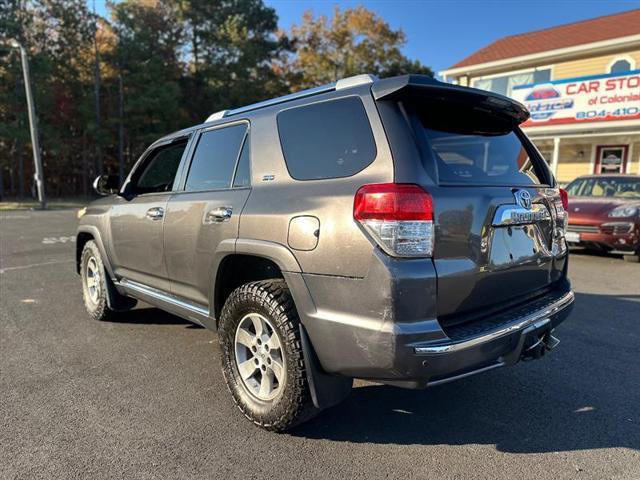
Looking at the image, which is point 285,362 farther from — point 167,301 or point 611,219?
point 611,219

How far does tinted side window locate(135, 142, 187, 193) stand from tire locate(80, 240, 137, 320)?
0.89m

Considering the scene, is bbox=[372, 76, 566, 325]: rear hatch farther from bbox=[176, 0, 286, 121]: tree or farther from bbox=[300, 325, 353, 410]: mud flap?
bbox=[176, 0, 286, 121]: tree

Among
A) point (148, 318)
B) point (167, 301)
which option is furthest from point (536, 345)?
point (148, 318)

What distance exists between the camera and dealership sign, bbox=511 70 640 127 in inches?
591

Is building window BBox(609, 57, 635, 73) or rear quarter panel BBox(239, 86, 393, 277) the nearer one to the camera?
rear quarter panel BBox(239, 86, 393, 277)

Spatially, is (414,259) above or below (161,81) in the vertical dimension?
below

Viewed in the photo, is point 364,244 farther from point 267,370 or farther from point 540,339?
point 540,339

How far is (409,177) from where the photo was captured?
2246 millimetres

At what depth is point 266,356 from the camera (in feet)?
9.18

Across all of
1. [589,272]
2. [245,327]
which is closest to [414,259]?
[245,327]

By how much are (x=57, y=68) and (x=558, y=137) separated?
88.6 feet

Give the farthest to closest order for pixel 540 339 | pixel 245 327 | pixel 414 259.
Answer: pixel 245 327 → pixel 540 339 → pixel 414 259

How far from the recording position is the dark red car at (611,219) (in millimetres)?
8070

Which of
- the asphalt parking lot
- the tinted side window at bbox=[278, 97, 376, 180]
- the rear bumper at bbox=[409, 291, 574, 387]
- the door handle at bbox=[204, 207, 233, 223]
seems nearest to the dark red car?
the asphalt parking lot
